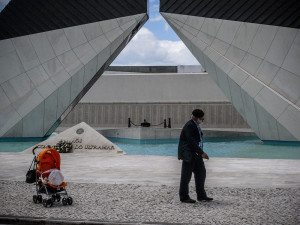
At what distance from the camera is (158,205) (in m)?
5.44

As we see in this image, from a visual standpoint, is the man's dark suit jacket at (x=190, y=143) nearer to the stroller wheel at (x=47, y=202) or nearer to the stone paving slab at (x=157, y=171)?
the stone paving slab at (x=157, y=171)

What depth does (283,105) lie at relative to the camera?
1605 cm

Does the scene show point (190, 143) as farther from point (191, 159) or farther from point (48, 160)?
point (48, 160)

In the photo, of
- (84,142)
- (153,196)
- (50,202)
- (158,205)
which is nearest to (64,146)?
(84,142)

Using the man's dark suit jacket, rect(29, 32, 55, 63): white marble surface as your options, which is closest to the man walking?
the man's dark suit jacket

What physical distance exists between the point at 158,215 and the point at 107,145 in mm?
9351

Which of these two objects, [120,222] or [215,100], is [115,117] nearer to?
[215,100]

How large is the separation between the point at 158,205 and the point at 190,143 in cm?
102

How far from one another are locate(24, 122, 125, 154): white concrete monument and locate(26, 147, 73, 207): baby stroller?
7.86 m

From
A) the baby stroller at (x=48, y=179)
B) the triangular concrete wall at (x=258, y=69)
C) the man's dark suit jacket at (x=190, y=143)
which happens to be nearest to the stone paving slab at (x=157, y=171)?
the man's dark suit jacket at (x=190, y=143)

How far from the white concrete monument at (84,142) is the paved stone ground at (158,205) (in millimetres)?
6929

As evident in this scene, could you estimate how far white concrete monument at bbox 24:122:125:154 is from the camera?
1395cm

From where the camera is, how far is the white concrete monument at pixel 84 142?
45.8ft

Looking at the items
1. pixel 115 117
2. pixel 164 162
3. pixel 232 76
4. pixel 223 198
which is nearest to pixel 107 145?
pixel 164 162
